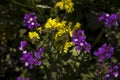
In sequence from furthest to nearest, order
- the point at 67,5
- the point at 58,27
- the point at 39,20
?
the point at 39,20, the point at 67,5, the point at 58,27

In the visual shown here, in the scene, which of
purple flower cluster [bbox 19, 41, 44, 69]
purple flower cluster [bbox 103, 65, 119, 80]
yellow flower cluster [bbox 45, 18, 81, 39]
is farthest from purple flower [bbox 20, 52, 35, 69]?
purple flower cluster [bbox 103, 65, 119, 80]

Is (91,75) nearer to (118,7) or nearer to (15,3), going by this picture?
(118,7)

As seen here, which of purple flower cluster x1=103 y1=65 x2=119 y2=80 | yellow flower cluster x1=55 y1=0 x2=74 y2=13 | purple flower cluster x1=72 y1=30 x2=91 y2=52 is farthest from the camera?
yellow flower cluster x1=55 y1=0 x2=74 y2=13

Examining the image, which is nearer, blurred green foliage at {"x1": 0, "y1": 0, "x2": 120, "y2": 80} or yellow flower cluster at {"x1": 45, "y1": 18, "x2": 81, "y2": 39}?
yellow flower cluster at {"x1": 45, "y1": 18, "x2": 81, "y2": 39}

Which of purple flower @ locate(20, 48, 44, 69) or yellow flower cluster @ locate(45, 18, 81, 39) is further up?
yellow flower cluster @ locate(45, 18, 81, 39)

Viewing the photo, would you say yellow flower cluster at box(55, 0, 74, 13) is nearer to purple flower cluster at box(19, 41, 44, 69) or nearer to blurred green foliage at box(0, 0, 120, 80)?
blurred green foliage at box(0, 0, 120, 80)

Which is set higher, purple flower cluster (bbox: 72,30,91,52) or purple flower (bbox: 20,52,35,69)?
purple flower cluster (bbox: 72,30,91,52)

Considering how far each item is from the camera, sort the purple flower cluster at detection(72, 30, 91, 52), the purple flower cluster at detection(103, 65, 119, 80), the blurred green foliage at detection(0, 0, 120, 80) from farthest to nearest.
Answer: the blurred green foliage at detection(0, 0, 120, 80) < the purple flower cluster at detection(72, 30, 91, 52) < the purple flower cluster at detection(103, 65, 119, 80)

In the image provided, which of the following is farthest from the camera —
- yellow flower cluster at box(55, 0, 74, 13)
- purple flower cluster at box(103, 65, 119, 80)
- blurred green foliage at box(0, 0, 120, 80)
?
blurred green foliage at box(0, 0, 120, 80)

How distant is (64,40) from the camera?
245cm

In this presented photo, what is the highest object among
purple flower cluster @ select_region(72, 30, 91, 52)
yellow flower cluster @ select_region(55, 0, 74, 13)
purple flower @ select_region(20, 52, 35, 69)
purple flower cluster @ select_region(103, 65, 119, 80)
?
yellow flower cluster @ select_region(55, 0, 74, 13)

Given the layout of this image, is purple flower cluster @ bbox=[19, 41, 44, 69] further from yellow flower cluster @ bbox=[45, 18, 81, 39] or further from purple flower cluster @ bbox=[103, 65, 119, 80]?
purple flower cluster @ bbox=[103, 65, 119, 80]

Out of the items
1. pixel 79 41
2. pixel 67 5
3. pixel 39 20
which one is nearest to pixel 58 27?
pixel 79 41

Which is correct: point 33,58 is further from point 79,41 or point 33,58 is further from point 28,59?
point 79,41
